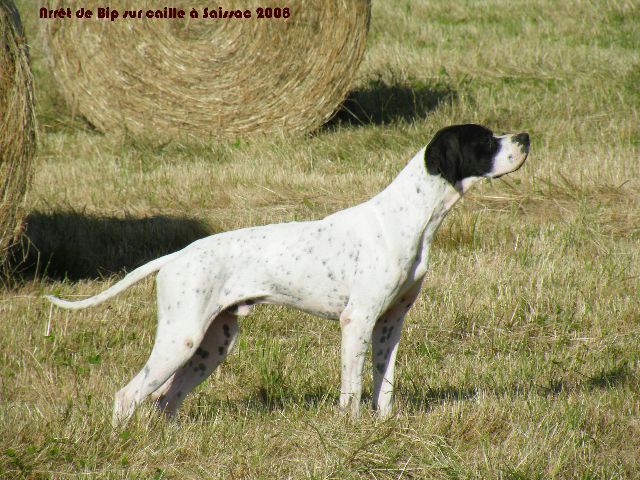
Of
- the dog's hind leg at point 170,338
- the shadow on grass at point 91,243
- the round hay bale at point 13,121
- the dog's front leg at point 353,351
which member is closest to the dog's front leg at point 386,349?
the dog's front leg at point 353,351

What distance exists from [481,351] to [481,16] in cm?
924

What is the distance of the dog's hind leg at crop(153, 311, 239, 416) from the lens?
4379 mm

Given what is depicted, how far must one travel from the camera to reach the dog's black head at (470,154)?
13.6 feet

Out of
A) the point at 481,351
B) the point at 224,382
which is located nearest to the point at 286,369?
the point at 224,382

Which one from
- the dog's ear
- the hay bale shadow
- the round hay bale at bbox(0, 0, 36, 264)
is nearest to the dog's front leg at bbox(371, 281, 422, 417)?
the dog's ear

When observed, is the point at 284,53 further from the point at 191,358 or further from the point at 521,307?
the point at 191,358

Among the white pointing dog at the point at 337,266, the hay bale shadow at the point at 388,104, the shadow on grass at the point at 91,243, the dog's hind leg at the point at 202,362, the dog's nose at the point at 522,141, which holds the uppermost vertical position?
the dog's nose at the point at 522,141

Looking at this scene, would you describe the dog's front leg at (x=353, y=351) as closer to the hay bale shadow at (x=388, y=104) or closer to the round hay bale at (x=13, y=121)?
the round hay bale at (x=13, y=121)

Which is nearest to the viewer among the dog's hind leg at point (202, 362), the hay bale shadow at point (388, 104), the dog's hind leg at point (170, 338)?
the dog's hind leg at point (170, 338)

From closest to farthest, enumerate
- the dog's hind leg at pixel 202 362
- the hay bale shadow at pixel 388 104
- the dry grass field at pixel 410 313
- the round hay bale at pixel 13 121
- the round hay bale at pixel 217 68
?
the dry grass field at pixel 410 313 < the dog's hind leg at pixel 202 362 < the round hay bale at pixel 13 121 < the round hay bale at pixel 217 68 < the hay bale shadow at pixel 388 104

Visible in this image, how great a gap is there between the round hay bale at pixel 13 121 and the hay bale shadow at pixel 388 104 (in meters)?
4.25

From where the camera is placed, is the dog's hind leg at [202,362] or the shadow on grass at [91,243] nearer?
the dog's hind leg at [202,362]

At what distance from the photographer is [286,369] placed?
496cm

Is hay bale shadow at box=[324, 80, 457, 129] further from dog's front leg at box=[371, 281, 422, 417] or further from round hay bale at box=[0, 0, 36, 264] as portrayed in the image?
dog's front leg at box=[371, 281, 422, 417]
